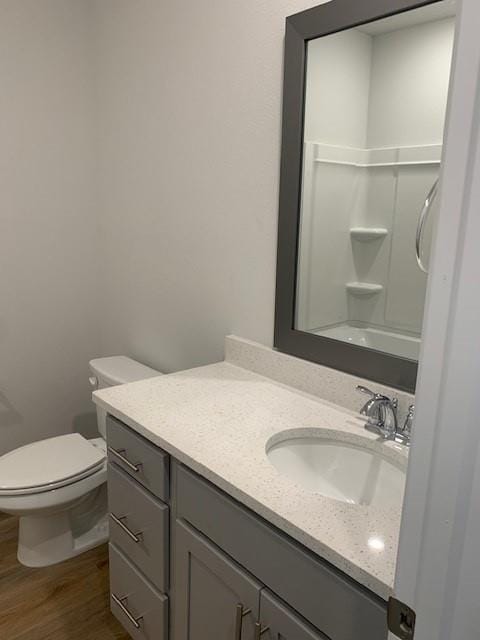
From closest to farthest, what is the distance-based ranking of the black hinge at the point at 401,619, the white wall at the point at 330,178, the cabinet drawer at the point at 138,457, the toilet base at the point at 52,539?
1. the black hinge at the point at 401,619
2. the cabinet drawer at the point at 138,457
3. the white wall at the point at 330,178
4. the toilet base at the point at 52,539

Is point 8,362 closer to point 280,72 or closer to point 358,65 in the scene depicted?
point 280,72

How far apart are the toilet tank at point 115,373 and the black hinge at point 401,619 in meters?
1.55

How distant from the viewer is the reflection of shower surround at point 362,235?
1.30 m

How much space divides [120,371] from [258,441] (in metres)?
1.02

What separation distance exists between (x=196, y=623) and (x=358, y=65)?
1505mm

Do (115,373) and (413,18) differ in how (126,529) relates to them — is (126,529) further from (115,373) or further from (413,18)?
(413,18)

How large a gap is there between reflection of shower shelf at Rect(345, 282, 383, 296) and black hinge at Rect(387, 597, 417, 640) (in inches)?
37.4

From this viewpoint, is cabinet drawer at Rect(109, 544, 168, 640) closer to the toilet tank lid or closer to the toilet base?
the toilet base

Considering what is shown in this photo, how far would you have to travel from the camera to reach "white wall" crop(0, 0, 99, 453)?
7.05 feet

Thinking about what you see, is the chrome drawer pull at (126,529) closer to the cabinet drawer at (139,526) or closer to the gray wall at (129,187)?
the cabinet drawer at (139,526)

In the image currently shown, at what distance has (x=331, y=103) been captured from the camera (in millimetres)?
1429

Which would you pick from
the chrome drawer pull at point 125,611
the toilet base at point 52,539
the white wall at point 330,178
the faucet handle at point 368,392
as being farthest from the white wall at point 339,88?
the toilet base at point 52,539

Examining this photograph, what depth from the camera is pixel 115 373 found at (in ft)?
6.75

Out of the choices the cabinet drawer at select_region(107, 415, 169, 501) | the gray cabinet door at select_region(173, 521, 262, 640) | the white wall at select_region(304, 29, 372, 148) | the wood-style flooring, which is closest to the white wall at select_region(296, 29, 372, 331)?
the white wall at select_region(304, 29, 372, 148)
